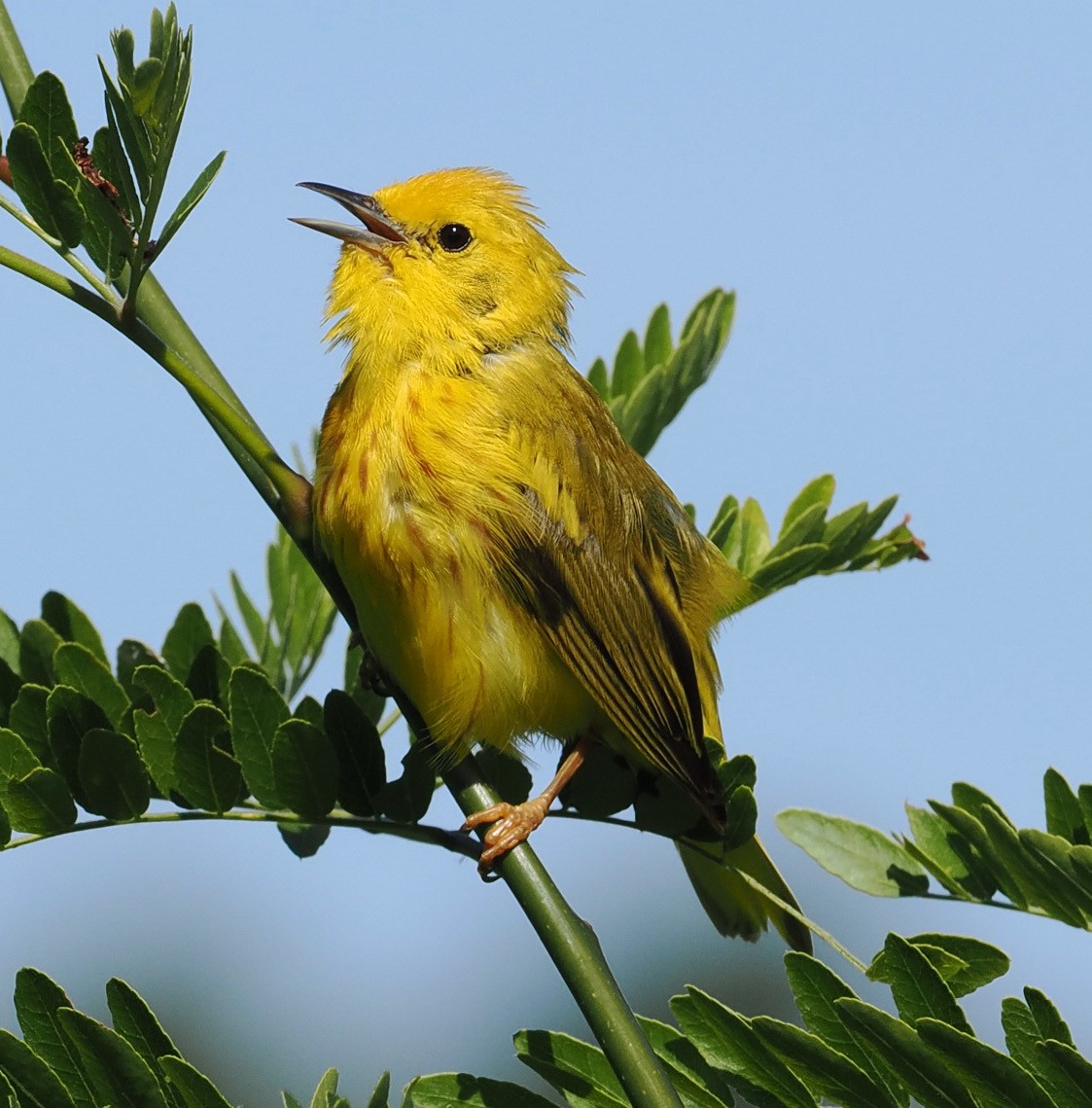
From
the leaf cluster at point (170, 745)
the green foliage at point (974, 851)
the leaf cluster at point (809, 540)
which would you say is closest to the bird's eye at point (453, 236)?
the leaf cluster at point (809, 540)

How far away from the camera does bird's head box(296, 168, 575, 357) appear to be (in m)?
3.47

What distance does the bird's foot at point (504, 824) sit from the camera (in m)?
2.04

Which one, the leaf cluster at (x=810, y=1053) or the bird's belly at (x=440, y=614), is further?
the bird's belly at (x=440, y=614)

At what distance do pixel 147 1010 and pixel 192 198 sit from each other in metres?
1.10

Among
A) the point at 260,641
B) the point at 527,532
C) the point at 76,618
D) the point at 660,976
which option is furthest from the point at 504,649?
the point at 660,976

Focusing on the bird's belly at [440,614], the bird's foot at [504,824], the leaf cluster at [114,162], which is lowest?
the bird's foot at [504,824]

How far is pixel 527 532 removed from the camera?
323cm

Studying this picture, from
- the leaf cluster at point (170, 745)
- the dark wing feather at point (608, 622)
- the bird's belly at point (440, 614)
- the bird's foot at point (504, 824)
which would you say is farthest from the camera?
the dark wing feather at point (608, 622)

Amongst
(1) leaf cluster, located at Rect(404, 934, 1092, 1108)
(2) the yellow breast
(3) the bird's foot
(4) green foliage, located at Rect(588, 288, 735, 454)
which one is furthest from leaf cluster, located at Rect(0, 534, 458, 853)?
(4) green foliage, located at Rect(588, 288, 735, 454)

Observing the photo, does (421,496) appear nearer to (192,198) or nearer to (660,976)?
(192,198)

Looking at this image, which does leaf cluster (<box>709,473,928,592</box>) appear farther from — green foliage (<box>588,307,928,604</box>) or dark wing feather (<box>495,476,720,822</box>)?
dark wing feather (<box>495,476,720,822</box>)

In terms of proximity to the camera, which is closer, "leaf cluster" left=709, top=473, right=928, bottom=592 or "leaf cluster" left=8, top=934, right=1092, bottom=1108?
"leaf cluster" left=8, top=934, right=1092, bottom=1108

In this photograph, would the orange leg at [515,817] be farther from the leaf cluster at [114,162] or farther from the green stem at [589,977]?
the leaf cluster at [114,162]

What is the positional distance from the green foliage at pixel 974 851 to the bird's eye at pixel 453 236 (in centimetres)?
180
